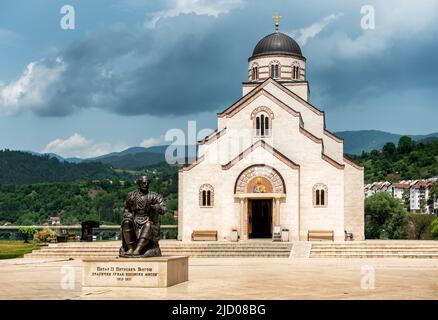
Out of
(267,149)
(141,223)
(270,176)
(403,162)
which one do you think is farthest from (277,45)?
(403,162)

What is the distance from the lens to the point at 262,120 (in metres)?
46.1

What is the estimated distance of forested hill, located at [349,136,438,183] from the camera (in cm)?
14475

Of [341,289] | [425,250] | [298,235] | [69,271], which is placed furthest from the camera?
[298,235]

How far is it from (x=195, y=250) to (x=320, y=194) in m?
10.1

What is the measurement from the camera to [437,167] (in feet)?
462

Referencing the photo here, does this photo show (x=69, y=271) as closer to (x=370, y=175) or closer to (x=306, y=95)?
(x=306, y=95)

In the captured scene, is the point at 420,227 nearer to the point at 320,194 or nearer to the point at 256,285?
the point at 320,194

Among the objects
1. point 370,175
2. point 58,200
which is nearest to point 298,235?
point 58,200

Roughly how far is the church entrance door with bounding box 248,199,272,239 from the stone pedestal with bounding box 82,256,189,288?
2675cm

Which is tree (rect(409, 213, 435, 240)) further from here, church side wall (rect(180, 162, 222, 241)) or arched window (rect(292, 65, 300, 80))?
church side wall (rect(180, 162, 222, 241))

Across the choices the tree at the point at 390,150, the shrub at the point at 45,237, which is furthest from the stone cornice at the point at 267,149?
the tree at the point at 390,150

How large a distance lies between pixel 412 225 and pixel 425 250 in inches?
1410

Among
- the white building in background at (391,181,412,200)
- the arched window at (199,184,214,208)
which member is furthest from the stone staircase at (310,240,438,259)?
the white building in background at (391,181,412,200)

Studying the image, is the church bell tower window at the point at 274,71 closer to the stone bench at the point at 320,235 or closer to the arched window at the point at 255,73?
the arched window at the point at 255,73
